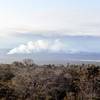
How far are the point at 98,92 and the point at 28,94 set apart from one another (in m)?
6.65

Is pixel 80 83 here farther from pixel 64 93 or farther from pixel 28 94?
pixel 28 94

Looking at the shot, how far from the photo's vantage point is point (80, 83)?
117 feet

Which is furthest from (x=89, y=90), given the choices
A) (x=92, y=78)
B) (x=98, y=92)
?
(x=92, y=78)

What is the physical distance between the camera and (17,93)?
1310 inches

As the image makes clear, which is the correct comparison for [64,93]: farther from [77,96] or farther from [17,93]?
[17,93]

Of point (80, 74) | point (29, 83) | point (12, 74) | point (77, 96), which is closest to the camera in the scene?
point (77, 96)

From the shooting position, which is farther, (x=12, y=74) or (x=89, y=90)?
(x=12, y=74)

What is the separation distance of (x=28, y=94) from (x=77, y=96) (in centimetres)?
469

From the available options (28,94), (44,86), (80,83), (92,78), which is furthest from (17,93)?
(92,78)

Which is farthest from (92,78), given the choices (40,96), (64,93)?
(40,96)

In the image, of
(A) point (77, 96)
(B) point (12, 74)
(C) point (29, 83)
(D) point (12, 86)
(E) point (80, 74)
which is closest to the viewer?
(A) point (77, 96)

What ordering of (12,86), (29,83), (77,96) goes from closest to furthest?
(77,96), (12,86), (29,83)

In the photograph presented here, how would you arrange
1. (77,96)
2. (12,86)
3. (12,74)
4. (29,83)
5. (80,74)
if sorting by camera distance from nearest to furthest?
(77,96) → (12,86) → (29,83) → (80,74) → (12,74)

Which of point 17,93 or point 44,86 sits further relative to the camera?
point 44,86
